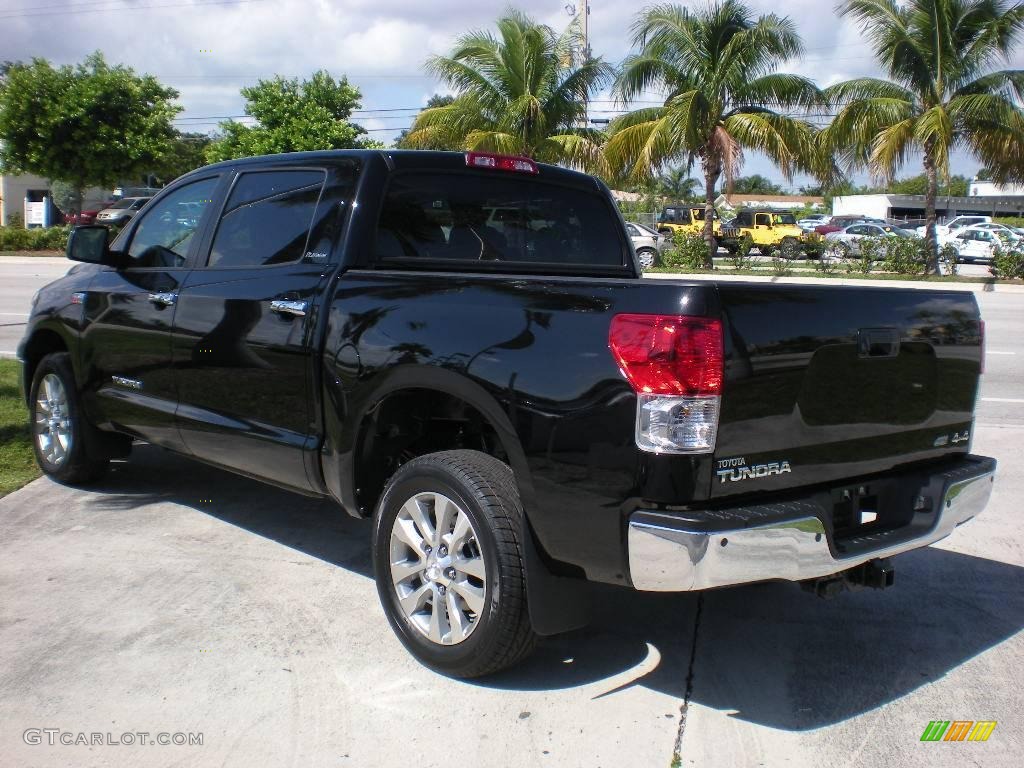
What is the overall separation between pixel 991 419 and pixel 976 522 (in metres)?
3.22

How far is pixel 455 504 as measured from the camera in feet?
11.9

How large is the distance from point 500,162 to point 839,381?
2.17 meters

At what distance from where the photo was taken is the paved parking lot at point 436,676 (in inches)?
132

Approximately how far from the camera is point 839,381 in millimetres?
3467

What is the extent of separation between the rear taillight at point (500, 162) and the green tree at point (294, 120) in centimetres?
2214

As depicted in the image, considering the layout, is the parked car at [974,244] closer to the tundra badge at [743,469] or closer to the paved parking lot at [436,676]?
the paved parking lot at [436,676]

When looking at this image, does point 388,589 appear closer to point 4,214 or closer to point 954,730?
point 954,730

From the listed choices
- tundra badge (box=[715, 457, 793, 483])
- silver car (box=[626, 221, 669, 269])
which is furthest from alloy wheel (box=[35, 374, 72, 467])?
silver car (box=[626, 221, 669, 269])

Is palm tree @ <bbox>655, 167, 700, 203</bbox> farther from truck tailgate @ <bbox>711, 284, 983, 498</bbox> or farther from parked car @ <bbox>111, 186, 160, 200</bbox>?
truck tailgate @ <bbox>711, 284, 983, 498</bbox>

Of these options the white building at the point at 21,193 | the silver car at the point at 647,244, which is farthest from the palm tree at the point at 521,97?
the white building at the point at 21,193

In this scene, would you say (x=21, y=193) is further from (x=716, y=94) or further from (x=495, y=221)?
(x=495, y=221)

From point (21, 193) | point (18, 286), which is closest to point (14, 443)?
point (18, 286)

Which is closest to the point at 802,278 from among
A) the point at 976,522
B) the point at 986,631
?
the point at 976,522

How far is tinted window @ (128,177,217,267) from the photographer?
528 centimetres
